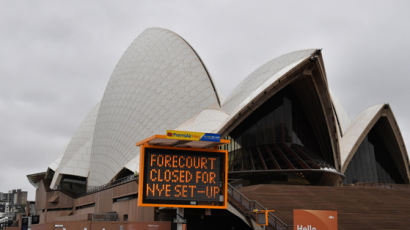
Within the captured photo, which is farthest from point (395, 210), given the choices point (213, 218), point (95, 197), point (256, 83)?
point (95, 197)

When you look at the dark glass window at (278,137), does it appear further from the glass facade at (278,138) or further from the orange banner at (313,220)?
the orange banner at (313,220)

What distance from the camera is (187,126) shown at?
3144 centimetres

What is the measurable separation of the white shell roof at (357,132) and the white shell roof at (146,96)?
982 centimetres

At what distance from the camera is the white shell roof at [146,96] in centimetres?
3366

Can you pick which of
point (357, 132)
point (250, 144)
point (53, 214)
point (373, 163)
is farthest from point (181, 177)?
point (53, 214)

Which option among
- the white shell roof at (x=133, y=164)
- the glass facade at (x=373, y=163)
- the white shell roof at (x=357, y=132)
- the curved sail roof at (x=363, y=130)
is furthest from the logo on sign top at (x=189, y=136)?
the glass facade at (x=373, y=163)

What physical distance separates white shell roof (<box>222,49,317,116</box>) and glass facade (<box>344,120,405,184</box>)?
9466 mm

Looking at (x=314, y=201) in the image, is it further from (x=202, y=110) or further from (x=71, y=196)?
(x=71, y=196)

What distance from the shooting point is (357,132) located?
109 ft

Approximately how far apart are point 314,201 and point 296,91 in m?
12.0

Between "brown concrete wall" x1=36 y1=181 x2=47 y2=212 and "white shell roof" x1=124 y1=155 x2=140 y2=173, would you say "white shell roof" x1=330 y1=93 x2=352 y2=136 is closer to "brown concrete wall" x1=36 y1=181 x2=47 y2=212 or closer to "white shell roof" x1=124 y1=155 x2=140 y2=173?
"white shell roof" x1=124 y1=155 x2=140 y2=173

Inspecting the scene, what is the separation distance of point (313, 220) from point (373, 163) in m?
27.0

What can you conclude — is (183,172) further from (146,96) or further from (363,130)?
(363,130)

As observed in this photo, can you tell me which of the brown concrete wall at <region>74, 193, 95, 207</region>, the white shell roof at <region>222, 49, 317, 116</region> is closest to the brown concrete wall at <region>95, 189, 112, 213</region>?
the brown concrete wall at <region>74, 193, 95, 207</region>
